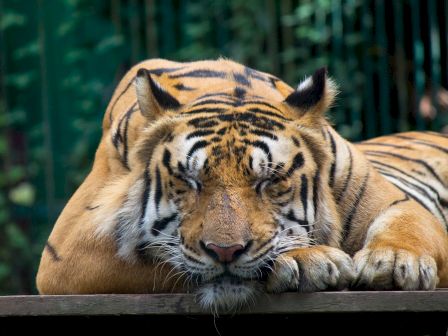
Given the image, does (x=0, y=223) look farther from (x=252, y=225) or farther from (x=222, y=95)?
(x=252, y=225)

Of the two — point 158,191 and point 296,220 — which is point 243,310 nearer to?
point 296,220

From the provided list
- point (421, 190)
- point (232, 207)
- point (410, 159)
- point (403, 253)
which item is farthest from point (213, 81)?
point (410, 159)

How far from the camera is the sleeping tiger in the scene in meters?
2.57

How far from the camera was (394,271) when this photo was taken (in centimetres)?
263

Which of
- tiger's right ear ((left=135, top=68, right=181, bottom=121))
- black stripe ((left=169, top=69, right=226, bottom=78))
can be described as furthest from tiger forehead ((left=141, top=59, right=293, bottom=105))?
tiger's right ear ((left=135, top=68, right=181, bottom=121))

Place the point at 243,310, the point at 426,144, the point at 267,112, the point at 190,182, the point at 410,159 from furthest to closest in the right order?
the point at 426,144
the point at 410,159
the point at 267,112
the point at 190,182
the point at 243,310

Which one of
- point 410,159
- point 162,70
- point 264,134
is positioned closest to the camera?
point 264,134

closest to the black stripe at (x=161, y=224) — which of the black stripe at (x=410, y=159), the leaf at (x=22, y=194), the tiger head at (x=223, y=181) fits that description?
the tiger head at (x=223, y=181)

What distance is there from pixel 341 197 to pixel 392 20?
308 centimetres

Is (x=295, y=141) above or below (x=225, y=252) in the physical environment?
above

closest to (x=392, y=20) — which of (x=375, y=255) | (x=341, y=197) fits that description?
(x=341, y=197)

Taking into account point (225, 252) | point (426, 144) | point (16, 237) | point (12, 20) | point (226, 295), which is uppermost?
point (12, 20)

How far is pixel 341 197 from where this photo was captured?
305 cm

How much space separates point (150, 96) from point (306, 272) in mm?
694
